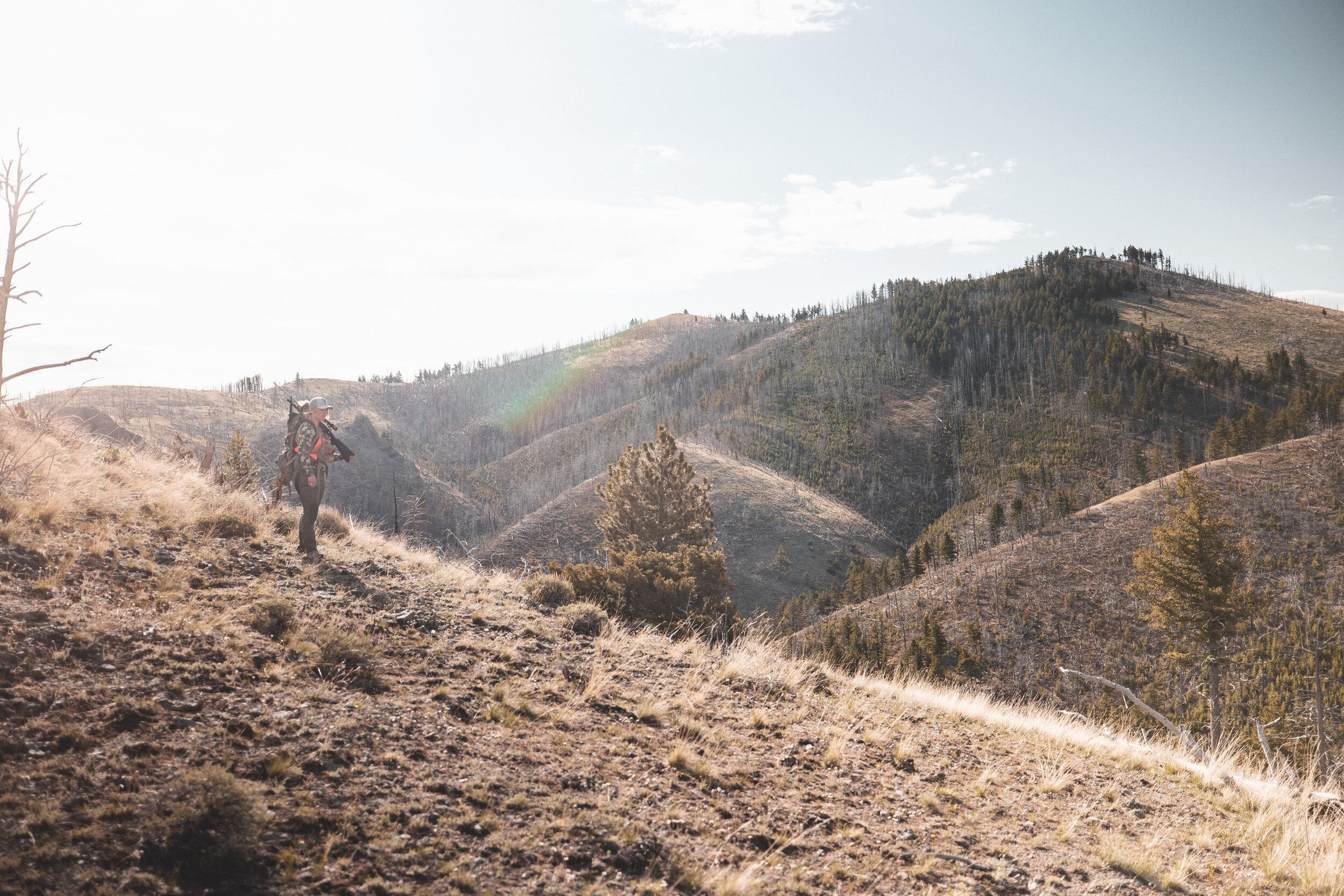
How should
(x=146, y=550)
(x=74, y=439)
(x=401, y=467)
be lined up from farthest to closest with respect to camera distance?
(x=401, y=467) < (x=74, y=439) < (x=146, y=550)

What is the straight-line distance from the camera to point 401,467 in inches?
4889

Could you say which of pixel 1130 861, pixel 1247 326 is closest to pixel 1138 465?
pixel 1247 326

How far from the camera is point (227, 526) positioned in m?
8.76

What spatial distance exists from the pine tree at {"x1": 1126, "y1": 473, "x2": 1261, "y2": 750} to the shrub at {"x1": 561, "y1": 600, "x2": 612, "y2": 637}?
99.5ft

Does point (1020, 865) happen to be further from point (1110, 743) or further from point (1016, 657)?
point (1016, 657)

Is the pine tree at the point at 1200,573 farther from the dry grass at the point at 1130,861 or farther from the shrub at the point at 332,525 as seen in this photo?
the shrub at the point at 332,525

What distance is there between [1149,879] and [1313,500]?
10339 centimetres

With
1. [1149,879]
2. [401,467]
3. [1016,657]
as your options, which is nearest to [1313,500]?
[1016,657]

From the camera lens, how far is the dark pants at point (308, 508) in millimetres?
9047

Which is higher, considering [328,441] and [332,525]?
[328,441]

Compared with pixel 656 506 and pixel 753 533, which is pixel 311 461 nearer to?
pixel 656 506

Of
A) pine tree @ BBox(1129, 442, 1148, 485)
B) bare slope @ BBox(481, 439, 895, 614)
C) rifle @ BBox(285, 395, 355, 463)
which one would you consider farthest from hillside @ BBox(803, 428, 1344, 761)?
rifle @ BBox(285, 395, 355, 463)

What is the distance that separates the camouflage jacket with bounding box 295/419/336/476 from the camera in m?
9.61

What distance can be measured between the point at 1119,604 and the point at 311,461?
79.3m
